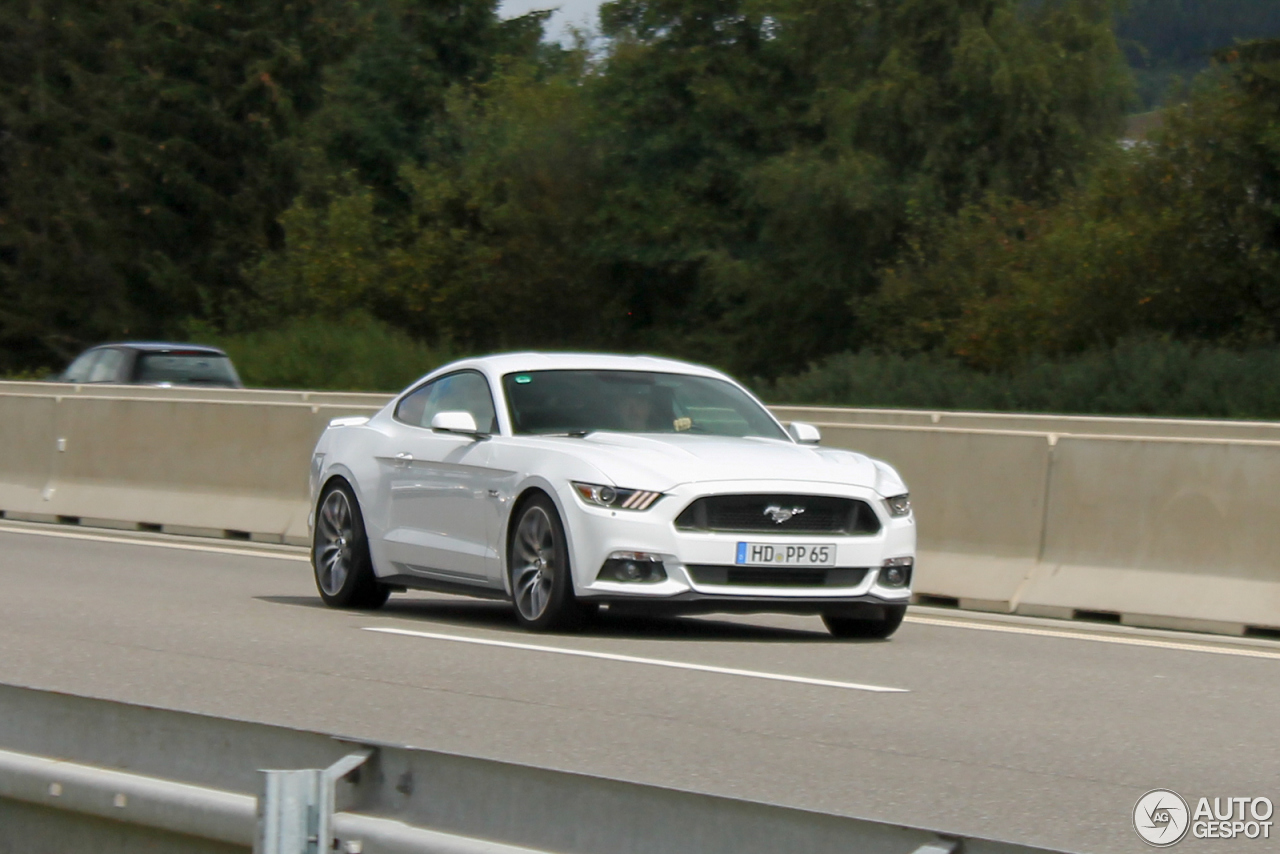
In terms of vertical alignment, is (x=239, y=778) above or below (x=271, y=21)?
below

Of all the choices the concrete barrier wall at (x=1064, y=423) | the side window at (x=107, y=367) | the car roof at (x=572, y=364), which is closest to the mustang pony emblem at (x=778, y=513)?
the car roof at (x=572, y=364)

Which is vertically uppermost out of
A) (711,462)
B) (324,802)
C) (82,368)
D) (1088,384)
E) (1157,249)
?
(1157,249)

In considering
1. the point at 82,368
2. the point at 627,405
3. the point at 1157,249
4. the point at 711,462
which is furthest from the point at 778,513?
the point at 1157,249

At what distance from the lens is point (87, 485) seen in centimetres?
2033

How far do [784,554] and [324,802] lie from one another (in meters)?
6.75

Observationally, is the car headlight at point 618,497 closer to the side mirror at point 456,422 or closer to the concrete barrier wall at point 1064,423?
the side mirror at point 456,422

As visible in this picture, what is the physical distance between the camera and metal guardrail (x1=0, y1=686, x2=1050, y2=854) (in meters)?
3.51

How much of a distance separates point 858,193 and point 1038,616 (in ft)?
126

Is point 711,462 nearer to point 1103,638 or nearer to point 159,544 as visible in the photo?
point 1103,638

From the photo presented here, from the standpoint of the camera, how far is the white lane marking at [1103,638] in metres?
11.3

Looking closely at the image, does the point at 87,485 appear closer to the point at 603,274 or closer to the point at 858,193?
the point at 858,193

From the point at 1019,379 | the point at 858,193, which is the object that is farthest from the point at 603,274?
the point at 1019,379

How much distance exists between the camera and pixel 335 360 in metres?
51.9

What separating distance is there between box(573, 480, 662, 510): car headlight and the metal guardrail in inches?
232
